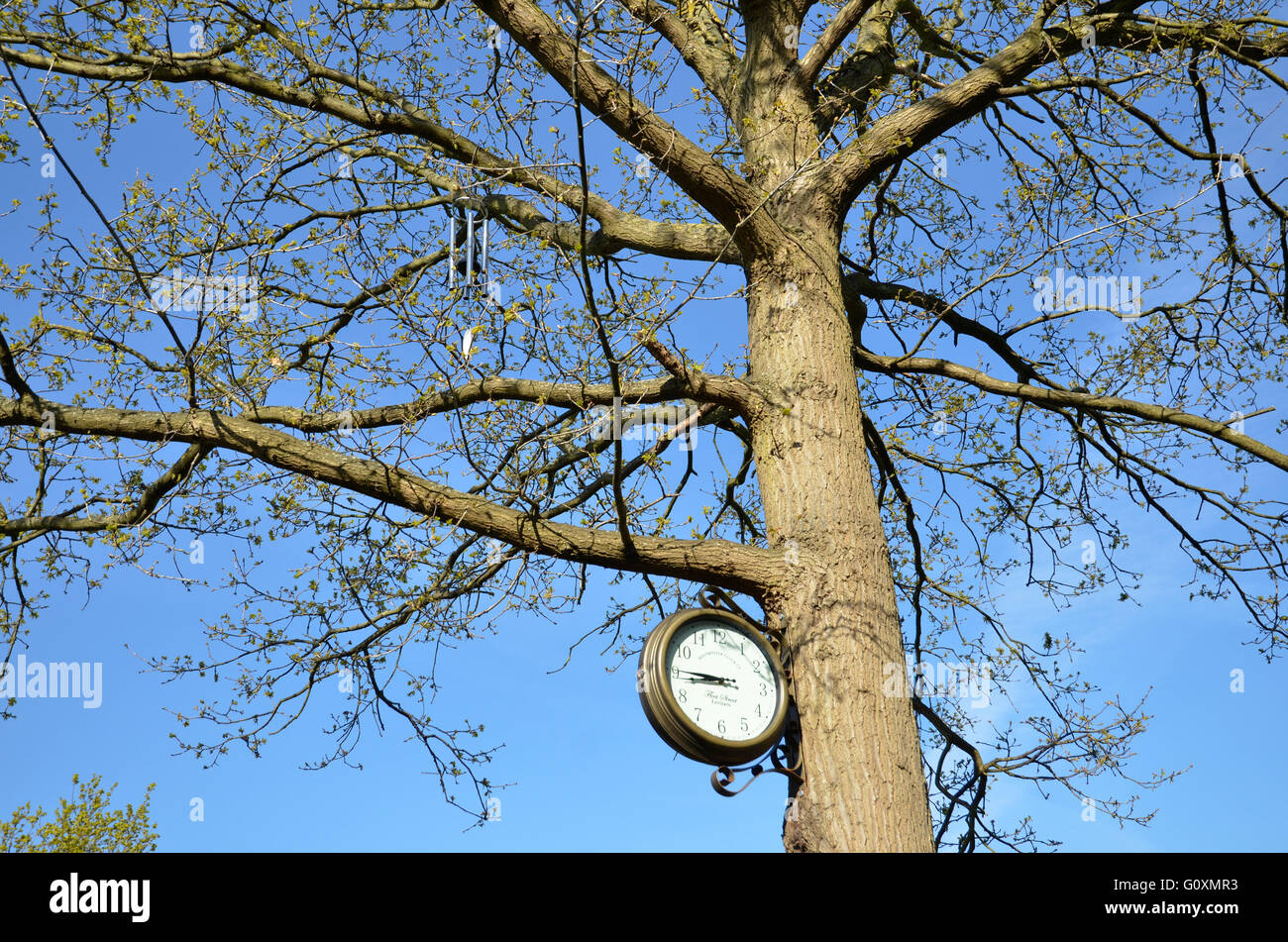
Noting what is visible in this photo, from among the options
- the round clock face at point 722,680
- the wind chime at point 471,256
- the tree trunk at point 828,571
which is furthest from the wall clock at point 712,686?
the wind chime at point 471,256

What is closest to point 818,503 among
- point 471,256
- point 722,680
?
point 722,680

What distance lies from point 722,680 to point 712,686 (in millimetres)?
63

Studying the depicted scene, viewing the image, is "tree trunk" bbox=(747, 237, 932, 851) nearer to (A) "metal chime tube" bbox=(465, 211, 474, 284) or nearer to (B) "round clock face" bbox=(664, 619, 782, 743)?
(B) "round clock face" bbox=(664, 619, 782, 743)

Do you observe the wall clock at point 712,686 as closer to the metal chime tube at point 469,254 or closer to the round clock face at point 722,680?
the round clock face at point 722,680

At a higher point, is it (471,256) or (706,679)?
(471,256)

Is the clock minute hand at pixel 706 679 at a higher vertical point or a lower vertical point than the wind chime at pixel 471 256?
lower

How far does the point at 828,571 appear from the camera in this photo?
16.7ft

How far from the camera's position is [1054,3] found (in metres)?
6.80

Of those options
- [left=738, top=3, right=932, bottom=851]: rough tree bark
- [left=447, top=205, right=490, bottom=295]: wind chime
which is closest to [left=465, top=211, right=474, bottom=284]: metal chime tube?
[left=447, top=205, right=490, bottom=295]: wind chime

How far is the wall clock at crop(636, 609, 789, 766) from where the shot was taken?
4555mm

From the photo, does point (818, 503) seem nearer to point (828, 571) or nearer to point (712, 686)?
point (828, 571)

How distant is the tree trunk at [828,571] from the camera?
4.58 meters
